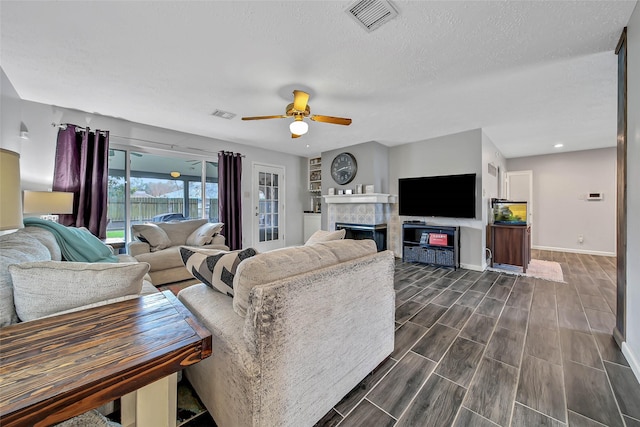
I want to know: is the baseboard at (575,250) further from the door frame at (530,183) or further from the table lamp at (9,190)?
the table lamp at (9,190)

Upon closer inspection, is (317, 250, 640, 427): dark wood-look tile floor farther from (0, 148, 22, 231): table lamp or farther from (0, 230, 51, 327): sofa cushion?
(0, 148, 22, 231): table lamp

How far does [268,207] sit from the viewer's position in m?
5.71

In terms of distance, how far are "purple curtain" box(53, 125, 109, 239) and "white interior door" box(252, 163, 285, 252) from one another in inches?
97.2

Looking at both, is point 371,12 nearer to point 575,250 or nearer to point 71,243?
point 71,243

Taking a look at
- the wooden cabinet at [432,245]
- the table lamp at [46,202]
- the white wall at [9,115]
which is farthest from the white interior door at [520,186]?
the white wall at [9,115]

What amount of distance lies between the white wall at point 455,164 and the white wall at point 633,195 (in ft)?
7.48

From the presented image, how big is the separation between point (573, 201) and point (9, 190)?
8.02m

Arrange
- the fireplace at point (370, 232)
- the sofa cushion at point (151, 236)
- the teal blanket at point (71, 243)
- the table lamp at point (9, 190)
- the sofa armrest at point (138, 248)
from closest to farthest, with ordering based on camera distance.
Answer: the table lamp at point (9, 190)
the teal blanket at point (71, 243)
the sofa armrest at point (138, 248)
the sofa cushion at point (151, 236)
the fireplace at point (370, 232)

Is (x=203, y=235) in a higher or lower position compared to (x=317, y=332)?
higher

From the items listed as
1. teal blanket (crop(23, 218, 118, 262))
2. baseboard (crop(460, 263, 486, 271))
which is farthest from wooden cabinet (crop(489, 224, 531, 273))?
teal blanket (crop(23, 218, 118, 262))

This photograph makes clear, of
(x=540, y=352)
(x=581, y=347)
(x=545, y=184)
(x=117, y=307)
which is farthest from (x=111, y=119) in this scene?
(x=545, y=184)

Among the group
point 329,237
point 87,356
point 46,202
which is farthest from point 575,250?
point 46,202

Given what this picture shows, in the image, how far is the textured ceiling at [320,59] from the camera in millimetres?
1648

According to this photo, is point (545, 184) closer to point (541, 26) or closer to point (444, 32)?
point (541, 26)
